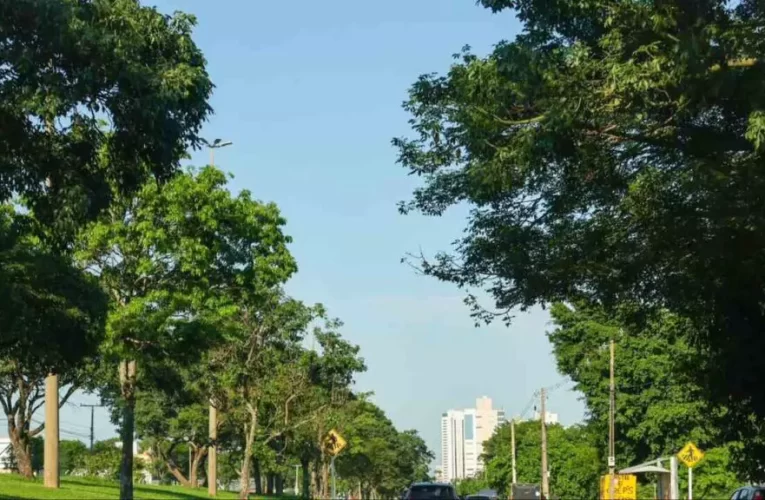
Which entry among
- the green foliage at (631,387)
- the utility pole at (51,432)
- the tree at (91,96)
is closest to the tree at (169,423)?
the green foliage at (631,387)

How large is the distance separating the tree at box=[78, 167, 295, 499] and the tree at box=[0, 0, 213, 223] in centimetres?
1484

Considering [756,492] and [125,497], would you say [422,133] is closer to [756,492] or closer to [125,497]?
[756,492]

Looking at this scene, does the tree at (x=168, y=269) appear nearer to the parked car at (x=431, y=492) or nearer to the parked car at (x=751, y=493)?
the parked car at (x=431, y=492)

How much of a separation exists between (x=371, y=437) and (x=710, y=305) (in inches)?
3170

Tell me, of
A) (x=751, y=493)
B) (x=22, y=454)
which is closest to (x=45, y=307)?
(x=751, y=493)

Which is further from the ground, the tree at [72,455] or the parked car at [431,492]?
the parked car at [431,492]

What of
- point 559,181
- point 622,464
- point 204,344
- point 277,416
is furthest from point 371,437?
point 559,181

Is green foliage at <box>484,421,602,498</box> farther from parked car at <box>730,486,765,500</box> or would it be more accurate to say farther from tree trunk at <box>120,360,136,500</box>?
parked car at <box>730,486,765,500</box>

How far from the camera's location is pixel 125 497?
29719 mm

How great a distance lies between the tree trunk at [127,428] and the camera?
1175 inches

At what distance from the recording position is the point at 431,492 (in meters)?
29.0

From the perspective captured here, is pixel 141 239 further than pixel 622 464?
No

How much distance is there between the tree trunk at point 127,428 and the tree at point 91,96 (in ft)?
53.2

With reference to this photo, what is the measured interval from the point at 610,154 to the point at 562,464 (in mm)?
77926
